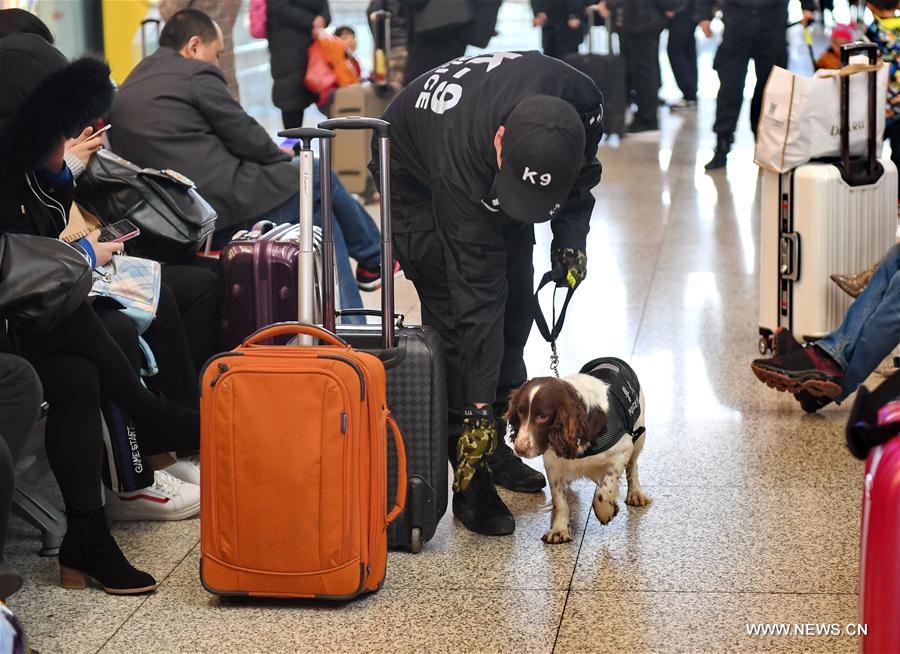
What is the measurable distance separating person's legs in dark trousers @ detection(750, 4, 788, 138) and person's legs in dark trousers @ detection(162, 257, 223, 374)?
557 centimetres

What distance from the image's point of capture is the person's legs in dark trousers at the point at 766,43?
865cm

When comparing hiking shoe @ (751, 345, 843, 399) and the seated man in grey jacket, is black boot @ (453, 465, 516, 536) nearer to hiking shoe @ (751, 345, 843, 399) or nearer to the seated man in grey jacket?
hiking shoe @ (751, 345, 843, 399)

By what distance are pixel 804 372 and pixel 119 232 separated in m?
2.18

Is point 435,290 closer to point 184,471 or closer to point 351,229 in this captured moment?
point 184,471

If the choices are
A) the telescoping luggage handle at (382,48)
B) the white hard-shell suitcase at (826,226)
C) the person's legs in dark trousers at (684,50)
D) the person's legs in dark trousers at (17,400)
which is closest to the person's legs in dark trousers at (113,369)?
the person's legs in dark trousers at (17,400)

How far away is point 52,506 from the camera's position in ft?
11.1

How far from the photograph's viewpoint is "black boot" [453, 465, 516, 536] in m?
3.38

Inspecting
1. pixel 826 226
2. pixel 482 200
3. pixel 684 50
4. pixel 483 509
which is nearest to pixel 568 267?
pixel 482 200

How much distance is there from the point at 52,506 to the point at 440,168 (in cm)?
136

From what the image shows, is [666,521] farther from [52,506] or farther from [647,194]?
[647,194]

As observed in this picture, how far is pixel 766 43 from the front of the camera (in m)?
8.80

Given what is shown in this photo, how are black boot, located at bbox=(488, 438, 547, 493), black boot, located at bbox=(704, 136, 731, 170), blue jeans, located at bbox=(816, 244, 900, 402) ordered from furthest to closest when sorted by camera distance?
black boot, located at bbox=(704, 136, 731, 170)
blue jeans, located at bbox=(816, 244, 900, 402)
black boot, located at bbox=(488, 438, 547, 493)

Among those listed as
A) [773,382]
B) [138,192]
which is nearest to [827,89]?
[773,382]

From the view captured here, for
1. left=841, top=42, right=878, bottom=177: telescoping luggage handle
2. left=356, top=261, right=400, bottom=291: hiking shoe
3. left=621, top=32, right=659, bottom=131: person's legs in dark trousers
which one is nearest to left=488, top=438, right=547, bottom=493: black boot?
left=841, top=42, right=878, bottom=177: telescoping luggage handle
